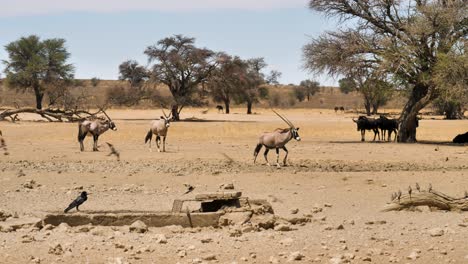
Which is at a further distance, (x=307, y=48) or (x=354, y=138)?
(x=354, y=138)

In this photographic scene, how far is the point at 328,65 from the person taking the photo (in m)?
34.0

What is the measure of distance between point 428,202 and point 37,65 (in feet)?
159

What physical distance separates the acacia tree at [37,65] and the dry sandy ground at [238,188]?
73.0ft

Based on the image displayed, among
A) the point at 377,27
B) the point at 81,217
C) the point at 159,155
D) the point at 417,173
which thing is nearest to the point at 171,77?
the point at 377,27

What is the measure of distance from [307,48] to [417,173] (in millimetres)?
14384

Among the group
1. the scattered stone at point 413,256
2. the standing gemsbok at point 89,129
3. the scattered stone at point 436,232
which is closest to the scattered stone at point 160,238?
the scattered stone at point 413,256

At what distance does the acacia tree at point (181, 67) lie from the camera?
2030 inches

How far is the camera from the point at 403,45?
31.9 m

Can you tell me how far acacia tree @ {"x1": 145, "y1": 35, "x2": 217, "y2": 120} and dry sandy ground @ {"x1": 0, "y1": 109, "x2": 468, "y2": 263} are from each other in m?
14.5

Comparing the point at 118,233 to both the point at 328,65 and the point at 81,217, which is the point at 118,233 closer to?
the point at 81,217

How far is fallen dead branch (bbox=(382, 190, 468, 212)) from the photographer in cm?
1422

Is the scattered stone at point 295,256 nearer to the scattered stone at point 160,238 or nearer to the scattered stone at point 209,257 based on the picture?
Answer: the scattered stone at point 209,257

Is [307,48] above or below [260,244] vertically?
above

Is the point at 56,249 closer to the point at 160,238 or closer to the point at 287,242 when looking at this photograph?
the point at 160,238
